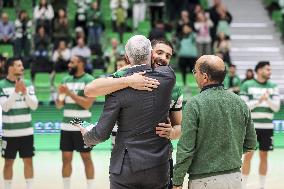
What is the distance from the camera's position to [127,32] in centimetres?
1969

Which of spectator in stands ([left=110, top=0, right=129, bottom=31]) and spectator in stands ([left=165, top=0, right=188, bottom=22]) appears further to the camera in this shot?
spectator in stands ([left=165, top=0, right=188, bottom=22])

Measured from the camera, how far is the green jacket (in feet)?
17.0

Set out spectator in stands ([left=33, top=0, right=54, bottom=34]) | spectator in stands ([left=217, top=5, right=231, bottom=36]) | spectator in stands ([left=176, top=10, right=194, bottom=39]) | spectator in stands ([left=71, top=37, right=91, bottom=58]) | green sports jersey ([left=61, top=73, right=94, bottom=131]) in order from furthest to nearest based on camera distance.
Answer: spectator in stands ([left=217, top=5, right=231, bottom=36])
spectator in stands ([left=33, top=0, right=54, bottom=34])
spectator in stands ([left=176, top=10, right=194, bottom=39])
spectator in stands ([left=71, top=37, right=91, bottom=58])
green sports jersey ([left=61, top=73, right=94, bottom=131])

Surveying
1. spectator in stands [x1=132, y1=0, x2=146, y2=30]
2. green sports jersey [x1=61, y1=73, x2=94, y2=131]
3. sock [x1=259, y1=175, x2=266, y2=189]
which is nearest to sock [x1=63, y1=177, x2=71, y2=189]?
green sports jersey [x1=61, y1=73, x2=94, y2=131]

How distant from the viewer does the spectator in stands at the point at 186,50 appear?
58.7 feet

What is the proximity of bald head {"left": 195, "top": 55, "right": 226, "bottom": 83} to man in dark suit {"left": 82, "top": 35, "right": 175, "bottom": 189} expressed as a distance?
267mm

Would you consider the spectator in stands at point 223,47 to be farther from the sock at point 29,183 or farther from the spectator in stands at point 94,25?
the sock at point 29,183

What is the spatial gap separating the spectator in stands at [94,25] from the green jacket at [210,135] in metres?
13.6

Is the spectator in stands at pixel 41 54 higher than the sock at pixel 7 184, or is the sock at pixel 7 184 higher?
the spectator in stands at pixel 41 54

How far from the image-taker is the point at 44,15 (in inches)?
739

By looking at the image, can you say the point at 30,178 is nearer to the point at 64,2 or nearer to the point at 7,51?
the point at 7,51

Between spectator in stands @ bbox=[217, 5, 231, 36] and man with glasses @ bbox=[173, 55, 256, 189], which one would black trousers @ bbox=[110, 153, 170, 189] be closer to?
→ man with glasses @ bbox=[173, 55, 256, 189]

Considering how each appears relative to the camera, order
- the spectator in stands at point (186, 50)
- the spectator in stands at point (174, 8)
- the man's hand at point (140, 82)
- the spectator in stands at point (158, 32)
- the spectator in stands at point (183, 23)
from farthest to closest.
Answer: the spectator in stands at point (174, 8) < the spectator in stands at point (183, 23) < the spectator in stands at point (186, 50) < the spectator in stands at point (158, 32) < the man's hand at point (140, 82)

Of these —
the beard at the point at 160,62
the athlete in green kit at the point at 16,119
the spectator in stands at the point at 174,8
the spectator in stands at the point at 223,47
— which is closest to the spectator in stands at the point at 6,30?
the spectator in stands at the point at 174,8
